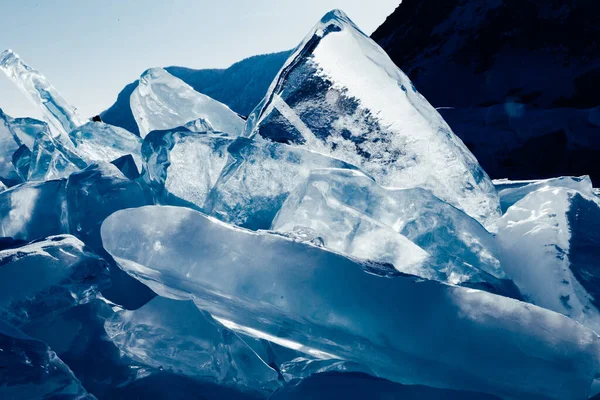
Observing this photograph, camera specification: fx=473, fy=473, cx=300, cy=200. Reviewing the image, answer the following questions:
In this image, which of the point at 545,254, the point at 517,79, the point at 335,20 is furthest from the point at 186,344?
the point at 517,79

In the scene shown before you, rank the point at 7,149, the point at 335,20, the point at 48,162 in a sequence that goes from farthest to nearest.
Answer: the point at 7,149, the point at 48,162, the point at 335,20

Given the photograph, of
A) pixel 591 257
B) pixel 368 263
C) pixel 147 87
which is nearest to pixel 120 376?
pixel 368 263

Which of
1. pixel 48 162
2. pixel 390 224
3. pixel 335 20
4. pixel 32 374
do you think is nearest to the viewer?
pixel 32 374

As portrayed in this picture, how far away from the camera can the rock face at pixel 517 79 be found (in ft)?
7.83

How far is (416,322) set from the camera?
73cm

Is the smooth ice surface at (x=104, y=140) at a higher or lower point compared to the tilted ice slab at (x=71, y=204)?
higher

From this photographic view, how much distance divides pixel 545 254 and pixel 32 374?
99cm

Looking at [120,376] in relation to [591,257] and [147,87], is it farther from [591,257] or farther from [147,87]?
[147,87]

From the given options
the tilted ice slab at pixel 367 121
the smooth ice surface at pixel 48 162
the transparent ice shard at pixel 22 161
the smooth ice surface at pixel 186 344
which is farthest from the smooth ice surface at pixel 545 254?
the transparent ice shard at pixel 22 161

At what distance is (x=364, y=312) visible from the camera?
0.74 meters

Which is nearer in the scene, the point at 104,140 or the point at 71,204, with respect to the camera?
the point at 71,204

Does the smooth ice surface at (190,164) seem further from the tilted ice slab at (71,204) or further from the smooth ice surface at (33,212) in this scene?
the smooth ice surface at (33,212)

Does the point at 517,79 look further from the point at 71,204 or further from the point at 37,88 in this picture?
the point at 37,88

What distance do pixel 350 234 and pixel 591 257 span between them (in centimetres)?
51
